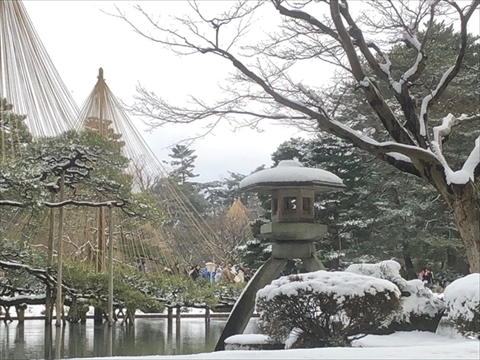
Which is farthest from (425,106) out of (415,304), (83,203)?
(83,203)

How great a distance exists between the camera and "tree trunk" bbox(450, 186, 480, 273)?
23.9 ft

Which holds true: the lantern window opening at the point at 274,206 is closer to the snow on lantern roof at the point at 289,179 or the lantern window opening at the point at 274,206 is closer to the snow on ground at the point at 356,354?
the snow on lantern roof at the point at 289,179

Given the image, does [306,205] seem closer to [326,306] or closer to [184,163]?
[326,306]

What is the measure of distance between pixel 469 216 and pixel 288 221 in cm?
249

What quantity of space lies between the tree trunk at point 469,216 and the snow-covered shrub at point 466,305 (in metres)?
2.72

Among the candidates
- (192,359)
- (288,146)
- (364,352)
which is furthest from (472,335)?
(288,146)

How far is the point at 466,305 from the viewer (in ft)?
14.9

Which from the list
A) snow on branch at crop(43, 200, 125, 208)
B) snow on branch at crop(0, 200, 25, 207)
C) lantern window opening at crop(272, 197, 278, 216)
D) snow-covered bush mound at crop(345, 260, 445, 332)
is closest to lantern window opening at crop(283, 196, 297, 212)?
lantern window opening at crop(272, 197, 278, 216)

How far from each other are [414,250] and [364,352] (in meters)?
11.2

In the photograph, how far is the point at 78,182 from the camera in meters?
8.74

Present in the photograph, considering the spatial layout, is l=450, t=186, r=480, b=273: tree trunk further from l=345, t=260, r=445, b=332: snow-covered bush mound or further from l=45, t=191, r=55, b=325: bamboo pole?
l=45, t=191, r=55, b=325: bamboo pole

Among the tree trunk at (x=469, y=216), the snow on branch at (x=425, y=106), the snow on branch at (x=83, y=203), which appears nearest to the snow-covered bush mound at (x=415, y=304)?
the tree trunk at (x=469, y=216)

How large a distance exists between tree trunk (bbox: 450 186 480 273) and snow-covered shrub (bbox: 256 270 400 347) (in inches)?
106

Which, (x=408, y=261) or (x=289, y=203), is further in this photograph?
(x=408, y=261)
